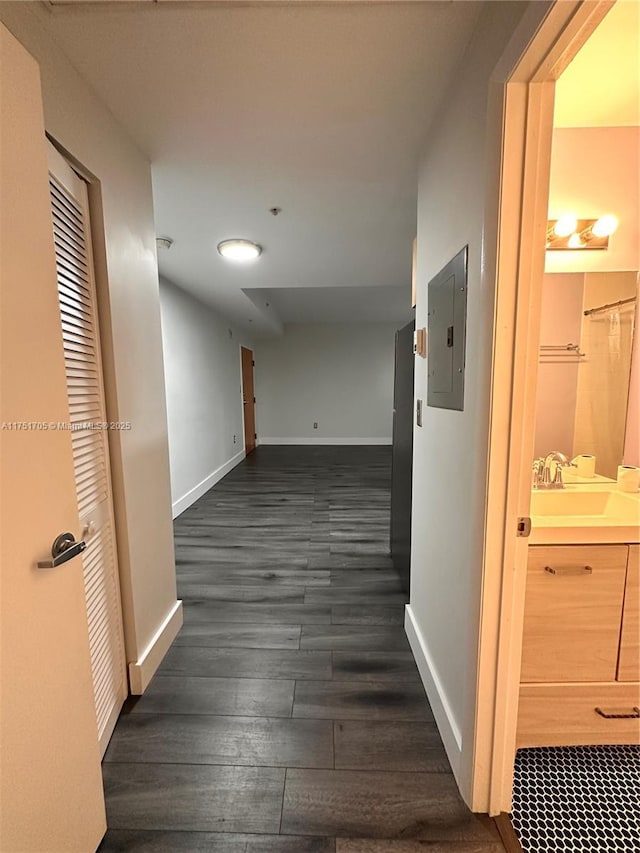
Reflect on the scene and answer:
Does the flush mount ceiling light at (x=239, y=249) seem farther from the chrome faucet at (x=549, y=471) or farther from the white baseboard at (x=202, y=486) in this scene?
the white baseboard at (x=202, y=486)

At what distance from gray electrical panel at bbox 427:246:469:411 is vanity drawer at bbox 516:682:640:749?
1074 millimetres

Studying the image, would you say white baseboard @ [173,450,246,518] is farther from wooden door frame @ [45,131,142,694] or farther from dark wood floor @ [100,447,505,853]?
wooden door frame @ [45,131,142,694]

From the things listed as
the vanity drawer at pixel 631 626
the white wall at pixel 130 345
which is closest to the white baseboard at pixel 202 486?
the white wall at pixel 130 345

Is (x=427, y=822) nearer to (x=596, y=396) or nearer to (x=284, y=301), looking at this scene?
(x=596, y=396)

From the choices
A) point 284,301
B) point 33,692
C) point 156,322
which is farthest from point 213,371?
point 33,692

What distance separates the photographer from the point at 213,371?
486cm

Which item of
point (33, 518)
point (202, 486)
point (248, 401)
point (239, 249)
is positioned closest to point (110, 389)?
point (33, 518)

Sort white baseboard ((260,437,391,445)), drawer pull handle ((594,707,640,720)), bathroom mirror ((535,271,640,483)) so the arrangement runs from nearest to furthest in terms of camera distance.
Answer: drawer pull handle ((594,707,640,720)), bathroom mirror ((535,271,640,483)), white baseboard ((260,437,391,445))

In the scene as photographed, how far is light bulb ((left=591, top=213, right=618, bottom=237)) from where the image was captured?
5.07 feet

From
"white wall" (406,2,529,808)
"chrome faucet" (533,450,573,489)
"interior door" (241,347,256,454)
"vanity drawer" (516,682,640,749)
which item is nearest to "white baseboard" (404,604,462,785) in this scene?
"white wall" (406,2,529,808)

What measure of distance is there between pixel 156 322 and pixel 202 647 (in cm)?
168

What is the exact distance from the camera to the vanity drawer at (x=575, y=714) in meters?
1.26

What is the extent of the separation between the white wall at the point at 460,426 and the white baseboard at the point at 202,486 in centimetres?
276

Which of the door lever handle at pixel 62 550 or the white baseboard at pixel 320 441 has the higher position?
the door lever handle at pixel 62 550
